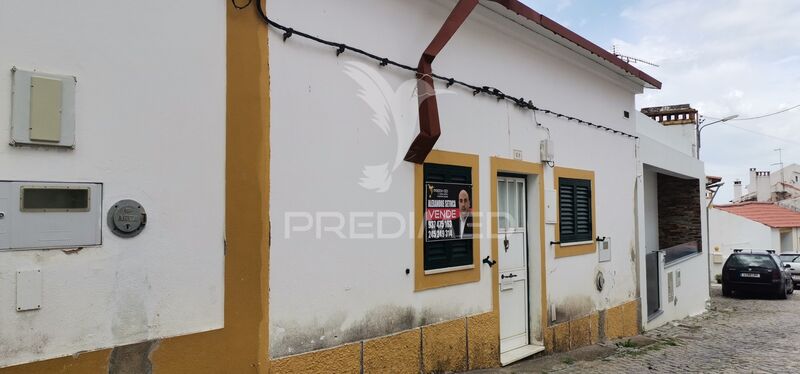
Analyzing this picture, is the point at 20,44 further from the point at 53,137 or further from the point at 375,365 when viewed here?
the point at 375,365

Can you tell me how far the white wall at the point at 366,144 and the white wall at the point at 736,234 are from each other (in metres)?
23.2

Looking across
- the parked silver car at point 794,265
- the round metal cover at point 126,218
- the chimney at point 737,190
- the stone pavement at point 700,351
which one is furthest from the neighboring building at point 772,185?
the round metal cover at point 126,218

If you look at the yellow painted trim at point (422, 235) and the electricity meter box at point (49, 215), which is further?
the yellow painted trim at point (422, 235)

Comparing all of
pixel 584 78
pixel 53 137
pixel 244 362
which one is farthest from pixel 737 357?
pixel 53 137

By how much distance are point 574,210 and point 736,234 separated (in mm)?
24632

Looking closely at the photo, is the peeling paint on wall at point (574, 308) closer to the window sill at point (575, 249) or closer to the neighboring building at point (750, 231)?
the window sill at point (575, 249)

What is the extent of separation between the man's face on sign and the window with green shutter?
2.20 meters

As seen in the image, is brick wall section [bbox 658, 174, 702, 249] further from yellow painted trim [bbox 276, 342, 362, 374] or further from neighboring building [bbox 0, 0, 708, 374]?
yellow painted trim [bbox 276, 342, 362, 374]

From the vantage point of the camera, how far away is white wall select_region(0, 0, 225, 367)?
297 cm

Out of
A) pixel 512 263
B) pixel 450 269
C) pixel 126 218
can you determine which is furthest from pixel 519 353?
pixel 126 218

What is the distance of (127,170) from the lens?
332 centimetres

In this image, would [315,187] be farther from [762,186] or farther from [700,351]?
[762,186]

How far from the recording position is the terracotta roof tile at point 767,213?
90.9ft

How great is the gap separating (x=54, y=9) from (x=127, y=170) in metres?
1.00
